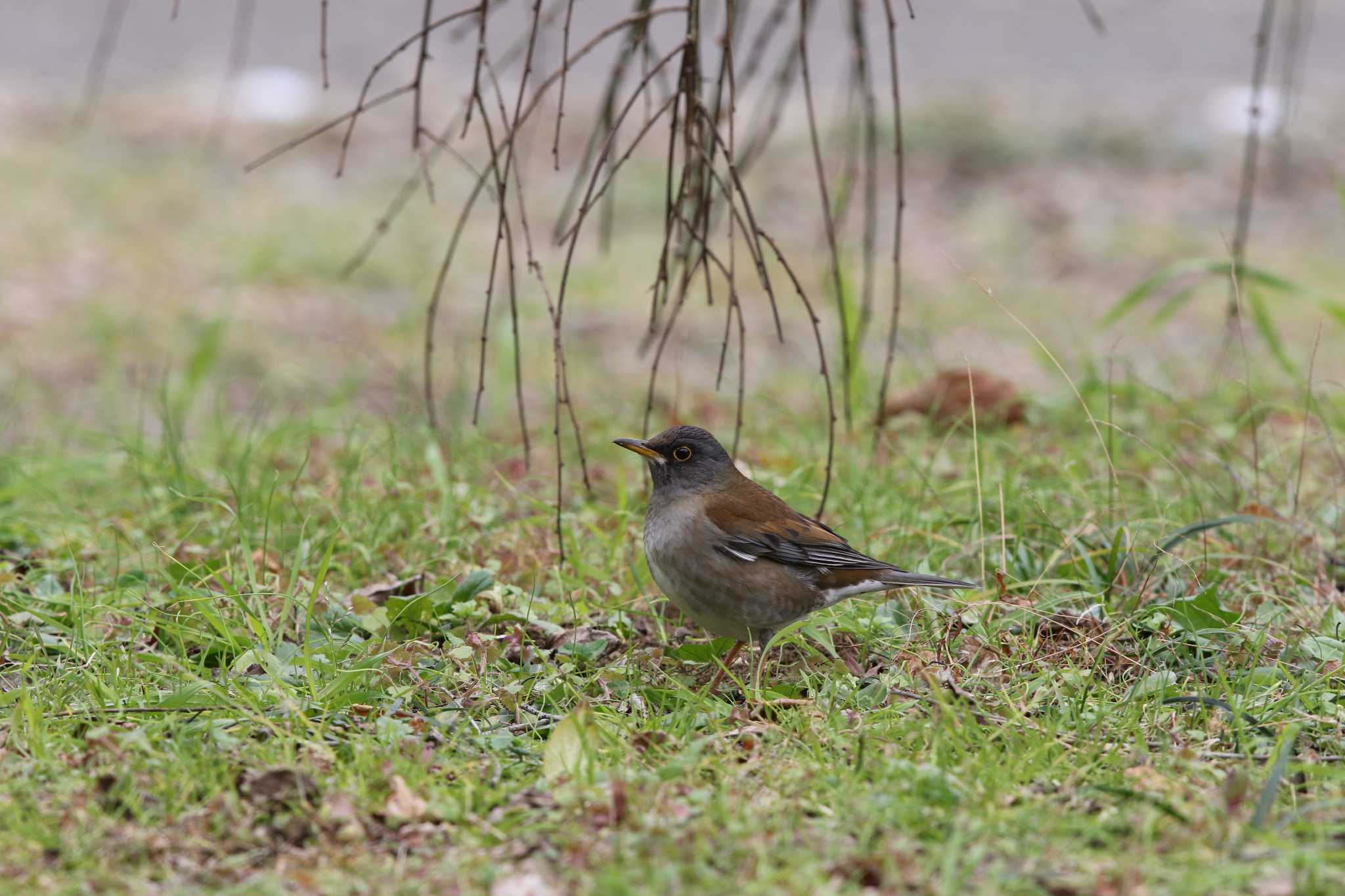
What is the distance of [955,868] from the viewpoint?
9.06 ft

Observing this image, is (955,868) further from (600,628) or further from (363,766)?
(600,628)

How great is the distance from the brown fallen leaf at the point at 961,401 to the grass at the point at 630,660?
157 mm

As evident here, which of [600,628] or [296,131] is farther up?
[296,131]

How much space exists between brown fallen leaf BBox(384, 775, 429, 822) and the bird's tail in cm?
163

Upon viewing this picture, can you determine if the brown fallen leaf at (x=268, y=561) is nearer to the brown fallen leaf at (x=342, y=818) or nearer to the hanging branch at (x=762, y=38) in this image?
the brown fallen leaf at (x=342, y=818)

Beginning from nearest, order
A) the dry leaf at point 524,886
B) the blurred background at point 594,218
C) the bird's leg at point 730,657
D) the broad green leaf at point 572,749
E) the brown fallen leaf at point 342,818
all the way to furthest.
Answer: the dry leaf at point 524,886
the brown fallen leaf at point 342,818
the broad green leaf at point 572,749
the bird's leg at point 730,657
the blurred background at point 594,218

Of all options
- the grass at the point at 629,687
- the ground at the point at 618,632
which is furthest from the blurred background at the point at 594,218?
the grass at the point at 629,687

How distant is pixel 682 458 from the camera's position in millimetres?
4535

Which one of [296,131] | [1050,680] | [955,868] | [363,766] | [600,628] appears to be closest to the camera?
[955,868]

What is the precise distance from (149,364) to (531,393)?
2180 mm

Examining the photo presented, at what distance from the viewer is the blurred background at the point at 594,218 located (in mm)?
7535

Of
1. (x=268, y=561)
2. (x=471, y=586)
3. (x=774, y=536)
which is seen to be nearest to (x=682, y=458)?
(x=774, y=536)

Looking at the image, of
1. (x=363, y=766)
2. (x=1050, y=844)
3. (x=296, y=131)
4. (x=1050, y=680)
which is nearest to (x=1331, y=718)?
(x=1050, y=680)

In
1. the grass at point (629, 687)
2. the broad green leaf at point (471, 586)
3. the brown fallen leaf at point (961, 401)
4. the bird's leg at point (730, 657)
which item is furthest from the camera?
the brown fallen leaf at point (961, 401)
